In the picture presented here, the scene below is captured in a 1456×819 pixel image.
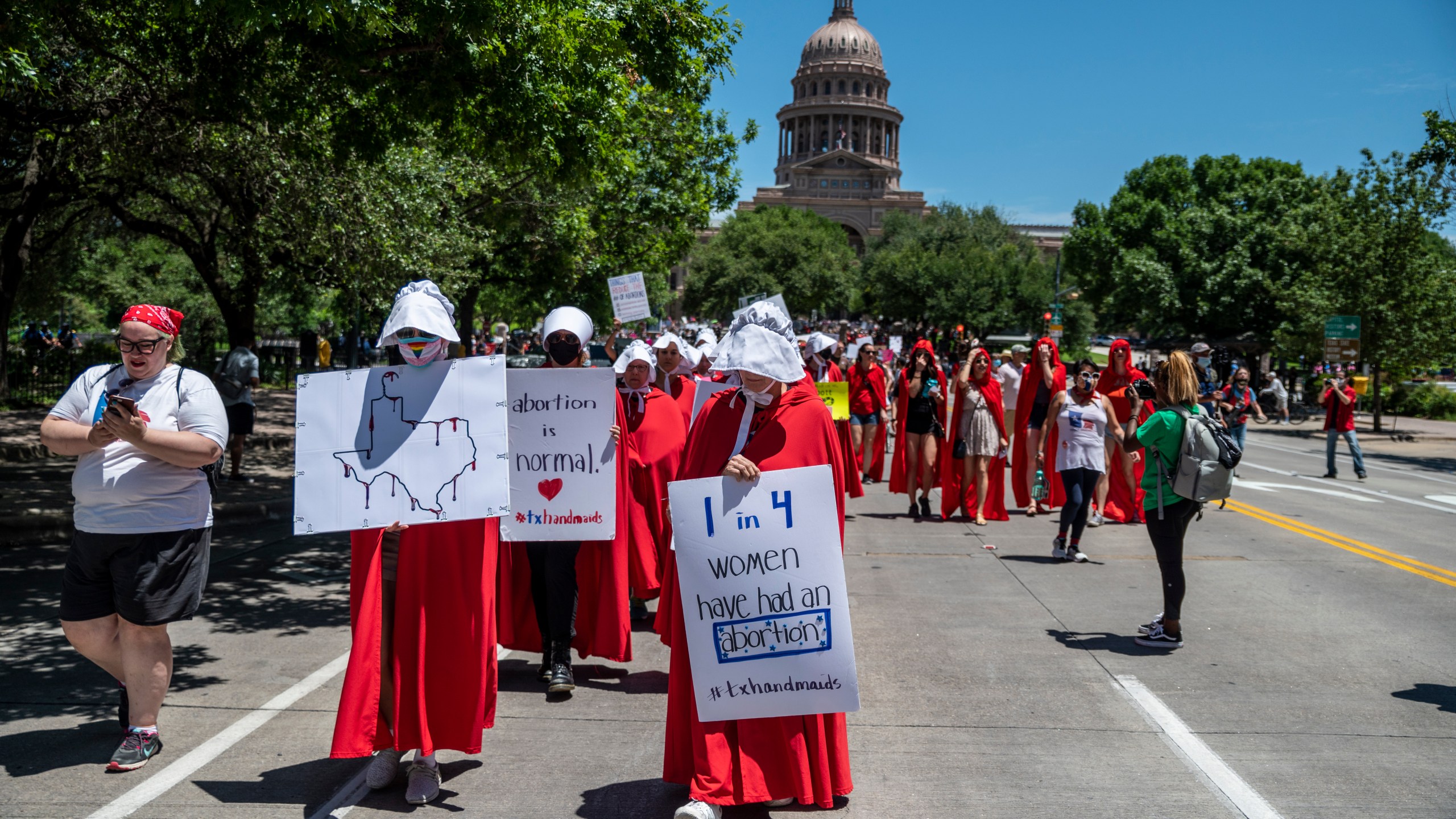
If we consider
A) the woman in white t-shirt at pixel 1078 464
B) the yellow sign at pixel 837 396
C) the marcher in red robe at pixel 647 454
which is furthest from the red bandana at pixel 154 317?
the yellow sign at pixel 837 396

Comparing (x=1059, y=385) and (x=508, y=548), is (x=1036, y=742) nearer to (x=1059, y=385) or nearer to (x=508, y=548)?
(x=508, y=548)

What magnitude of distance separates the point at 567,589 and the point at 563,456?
0.69 meters

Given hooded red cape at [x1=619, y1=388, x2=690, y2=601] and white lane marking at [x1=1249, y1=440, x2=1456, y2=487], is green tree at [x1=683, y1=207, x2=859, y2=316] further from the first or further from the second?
hooded red cape at [x1=619, y1=388, x2=690, y2=601]

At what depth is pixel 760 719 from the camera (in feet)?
13.4

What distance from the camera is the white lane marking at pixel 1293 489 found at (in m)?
15.2

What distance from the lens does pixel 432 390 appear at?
14.6 feet

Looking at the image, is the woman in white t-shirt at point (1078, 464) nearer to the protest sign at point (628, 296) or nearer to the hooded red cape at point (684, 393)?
the hooded red cape at point (684, 393)

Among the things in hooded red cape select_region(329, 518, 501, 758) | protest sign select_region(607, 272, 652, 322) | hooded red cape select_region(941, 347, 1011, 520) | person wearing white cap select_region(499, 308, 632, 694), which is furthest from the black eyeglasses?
protest sign select_region(607, 272, 652, 322)

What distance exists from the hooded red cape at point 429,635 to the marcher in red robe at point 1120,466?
28.4 ft

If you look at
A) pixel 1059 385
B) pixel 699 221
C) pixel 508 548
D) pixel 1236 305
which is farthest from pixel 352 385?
pixel 1236 305

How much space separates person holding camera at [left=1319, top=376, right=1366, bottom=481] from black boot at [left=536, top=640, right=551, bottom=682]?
1488 centimetres

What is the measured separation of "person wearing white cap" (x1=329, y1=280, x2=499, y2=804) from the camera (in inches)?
167

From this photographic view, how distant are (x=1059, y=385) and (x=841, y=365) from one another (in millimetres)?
8913

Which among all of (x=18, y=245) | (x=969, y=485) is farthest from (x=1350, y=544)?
(x=18, y=245)
